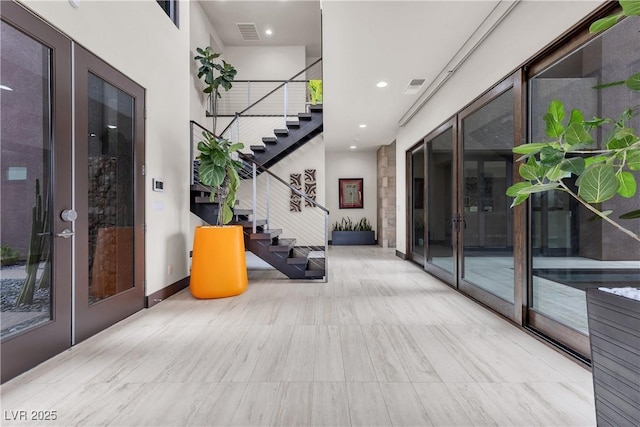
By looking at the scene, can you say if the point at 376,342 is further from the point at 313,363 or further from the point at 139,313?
the point at 139,313

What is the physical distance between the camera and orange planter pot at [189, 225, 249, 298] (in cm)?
388

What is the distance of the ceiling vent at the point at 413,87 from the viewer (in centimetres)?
467

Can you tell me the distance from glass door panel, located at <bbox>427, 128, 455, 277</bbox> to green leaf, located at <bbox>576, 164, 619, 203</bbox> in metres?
3.37

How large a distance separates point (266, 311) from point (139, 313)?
1.29 meters

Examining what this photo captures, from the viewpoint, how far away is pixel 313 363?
220cm

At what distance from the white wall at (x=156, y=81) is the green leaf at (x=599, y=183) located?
3236mm

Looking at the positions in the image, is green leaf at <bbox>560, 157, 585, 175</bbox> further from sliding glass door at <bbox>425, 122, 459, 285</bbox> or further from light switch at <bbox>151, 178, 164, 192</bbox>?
light switch at <bbox>151, 178, 164, 192</bbox>

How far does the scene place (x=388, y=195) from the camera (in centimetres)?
925

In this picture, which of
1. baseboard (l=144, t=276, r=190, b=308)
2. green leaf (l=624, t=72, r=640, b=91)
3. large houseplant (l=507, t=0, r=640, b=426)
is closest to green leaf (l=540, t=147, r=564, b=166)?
large houseplant (l=507, t=0, r=640, b=426)

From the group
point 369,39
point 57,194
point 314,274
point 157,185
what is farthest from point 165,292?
point 369,39

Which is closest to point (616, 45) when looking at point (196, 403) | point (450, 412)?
point (450, 412)

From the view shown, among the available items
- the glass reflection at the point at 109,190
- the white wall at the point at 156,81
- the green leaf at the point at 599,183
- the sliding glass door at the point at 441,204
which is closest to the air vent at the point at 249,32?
the white wall at the point at 156,81

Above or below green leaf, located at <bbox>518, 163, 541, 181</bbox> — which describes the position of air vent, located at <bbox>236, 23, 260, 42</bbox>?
above

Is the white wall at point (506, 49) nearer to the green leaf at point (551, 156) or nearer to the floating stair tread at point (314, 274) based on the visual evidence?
the green leaf at point (551, 156)
